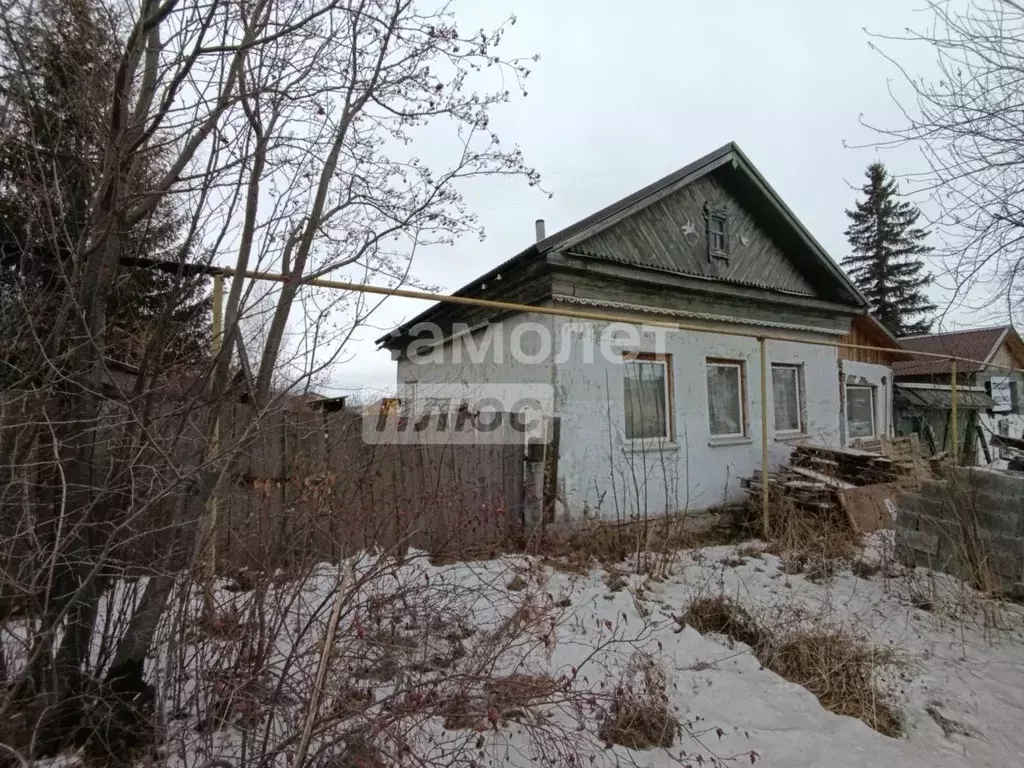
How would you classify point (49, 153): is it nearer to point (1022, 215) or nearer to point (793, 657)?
point (793, 657)

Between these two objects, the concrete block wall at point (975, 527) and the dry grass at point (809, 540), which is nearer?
the concrete block wall at point (975, 527)

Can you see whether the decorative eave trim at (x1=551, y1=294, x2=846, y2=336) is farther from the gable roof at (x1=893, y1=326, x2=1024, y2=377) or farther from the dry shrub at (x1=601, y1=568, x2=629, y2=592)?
the gable roof at (x1=893, y1=326, x2=1024, y2=377)

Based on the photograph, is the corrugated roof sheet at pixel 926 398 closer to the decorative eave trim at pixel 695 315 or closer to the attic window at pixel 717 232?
the decorative eave trim at pixel 695 315

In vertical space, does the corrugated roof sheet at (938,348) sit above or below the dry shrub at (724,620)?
above

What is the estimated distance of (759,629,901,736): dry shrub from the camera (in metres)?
3.10

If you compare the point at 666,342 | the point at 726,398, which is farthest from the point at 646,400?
the point at 726,398

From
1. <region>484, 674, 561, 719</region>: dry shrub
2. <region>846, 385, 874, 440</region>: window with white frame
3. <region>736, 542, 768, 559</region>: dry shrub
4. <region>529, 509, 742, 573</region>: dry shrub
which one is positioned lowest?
<region>736, 542, 768, 559</region>: dry shrub

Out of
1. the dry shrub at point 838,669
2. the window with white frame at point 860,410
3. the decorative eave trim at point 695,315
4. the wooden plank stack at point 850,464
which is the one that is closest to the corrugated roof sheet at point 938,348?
the window with white frame at point 860,410

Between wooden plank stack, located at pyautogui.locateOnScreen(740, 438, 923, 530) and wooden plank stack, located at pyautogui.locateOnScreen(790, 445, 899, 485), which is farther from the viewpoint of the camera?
wooden plank stack, located at pyautogui.locateOnScreen(790, 445, 899, 485)

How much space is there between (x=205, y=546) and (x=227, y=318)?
1.13 m

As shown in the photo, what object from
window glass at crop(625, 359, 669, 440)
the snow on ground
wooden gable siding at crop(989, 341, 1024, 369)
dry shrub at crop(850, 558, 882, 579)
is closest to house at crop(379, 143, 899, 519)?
window glass at crop(625, 359, 669, 440)

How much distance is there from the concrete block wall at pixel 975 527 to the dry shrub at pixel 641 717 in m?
3.67

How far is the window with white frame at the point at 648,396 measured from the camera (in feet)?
24.0

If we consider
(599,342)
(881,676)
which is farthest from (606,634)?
(599,342)
